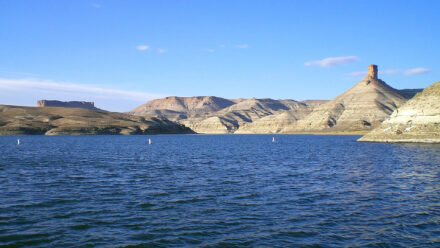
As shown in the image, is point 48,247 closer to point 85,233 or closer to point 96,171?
point 85,233

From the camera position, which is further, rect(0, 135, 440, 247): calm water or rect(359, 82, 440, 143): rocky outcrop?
rect(359, 82, 440, 143): rocky outcrop

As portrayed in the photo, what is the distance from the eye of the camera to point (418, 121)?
305ft

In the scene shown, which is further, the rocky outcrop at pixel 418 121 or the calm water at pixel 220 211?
the rocky outcrop at pixel 418 121

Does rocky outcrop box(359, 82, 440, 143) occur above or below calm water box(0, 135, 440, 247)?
above

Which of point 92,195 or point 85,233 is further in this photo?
point 92,195

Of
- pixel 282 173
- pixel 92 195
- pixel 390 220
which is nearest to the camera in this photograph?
pixel 390 220

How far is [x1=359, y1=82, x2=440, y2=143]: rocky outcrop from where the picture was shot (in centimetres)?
8881

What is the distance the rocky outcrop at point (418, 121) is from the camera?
291 feet

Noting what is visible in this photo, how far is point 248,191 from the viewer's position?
27922mm

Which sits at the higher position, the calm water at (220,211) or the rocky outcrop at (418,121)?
the rocky outcrop at (418,121)

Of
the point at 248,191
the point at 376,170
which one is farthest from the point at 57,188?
the point at 376,170

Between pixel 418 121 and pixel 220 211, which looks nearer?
pixel 220 211

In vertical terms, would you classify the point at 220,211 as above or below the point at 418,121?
below

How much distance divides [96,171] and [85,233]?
24.3 metres
